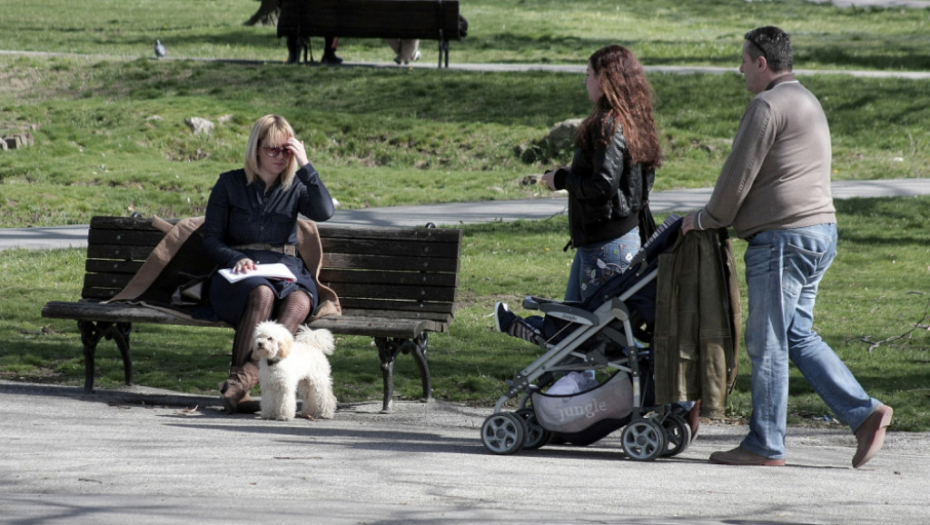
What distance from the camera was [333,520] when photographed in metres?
4.23

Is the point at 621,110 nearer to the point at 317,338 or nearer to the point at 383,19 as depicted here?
the point at 317,338

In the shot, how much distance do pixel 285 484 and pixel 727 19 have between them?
35.3m

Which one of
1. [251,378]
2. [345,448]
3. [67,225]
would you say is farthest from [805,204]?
[67,225]

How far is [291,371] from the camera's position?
6641mm

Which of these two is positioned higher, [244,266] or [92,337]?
[244,266]

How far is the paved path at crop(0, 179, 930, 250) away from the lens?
12.7m

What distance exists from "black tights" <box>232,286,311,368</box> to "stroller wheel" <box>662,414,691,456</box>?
7.59ft

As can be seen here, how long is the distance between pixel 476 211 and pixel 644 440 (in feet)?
29.4

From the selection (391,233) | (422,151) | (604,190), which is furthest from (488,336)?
(422,151)

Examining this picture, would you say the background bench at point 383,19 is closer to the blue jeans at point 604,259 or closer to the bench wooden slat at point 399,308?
the bench wooden slat at point 399,308

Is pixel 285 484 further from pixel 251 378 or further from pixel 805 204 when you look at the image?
pixel 805 204

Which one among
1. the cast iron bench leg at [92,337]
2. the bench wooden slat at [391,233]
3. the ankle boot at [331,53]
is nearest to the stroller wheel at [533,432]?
the bench wooden slat at [391,233]

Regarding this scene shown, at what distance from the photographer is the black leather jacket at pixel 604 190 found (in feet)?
19.2

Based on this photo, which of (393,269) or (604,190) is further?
(393,269)
